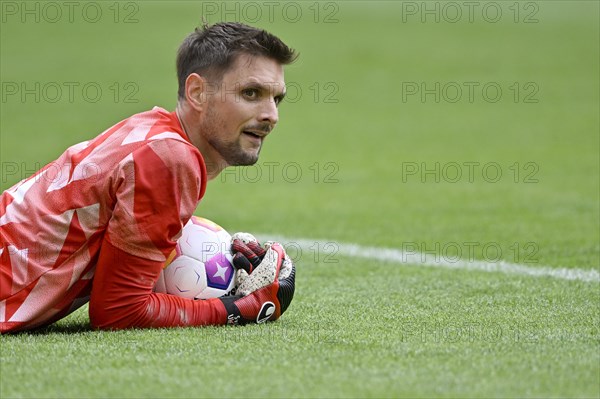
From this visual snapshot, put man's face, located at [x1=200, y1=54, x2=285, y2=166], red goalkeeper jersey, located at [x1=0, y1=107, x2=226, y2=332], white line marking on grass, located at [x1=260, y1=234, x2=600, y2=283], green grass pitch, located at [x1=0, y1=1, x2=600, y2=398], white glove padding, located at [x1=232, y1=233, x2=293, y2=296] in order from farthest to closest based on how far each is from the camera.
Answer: white line marking on grass, located at [x1=260, y1=234, x2=600, y2=283], white glove padding, located at [x1=232, y1=233, x2=293, y2=296], man's face, located at [x1=200, y1=54, x2=285, y2=166], red goalkeeper jersey, located at [x1=0, y1=107, x2=226, y2=332], green grass pitch, located at [x1=0, y1=1, x2=600, y2=398]

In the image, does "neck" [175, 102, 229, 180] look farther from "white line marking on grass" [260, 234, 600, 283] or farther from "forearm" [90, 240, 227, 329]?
"white line marking on grass" [260, 234, 600, 283]

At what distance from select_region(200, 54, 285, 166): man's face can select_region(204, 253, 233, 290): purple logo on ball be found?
1.55 ft

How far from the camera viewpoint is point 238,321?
4379 millimetres

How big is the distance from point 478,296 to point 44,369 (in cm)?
265

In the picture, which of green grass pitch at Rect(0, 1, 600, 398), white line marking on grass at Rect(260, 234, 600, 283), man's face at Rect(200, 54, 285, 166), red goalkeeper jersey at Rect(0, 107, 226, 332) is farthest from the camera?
white line marking on grass at Rect(260, 234, 600, 283)

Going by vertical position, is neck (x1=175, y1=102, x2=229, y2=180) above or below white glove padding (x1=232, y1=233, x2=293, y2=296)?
above

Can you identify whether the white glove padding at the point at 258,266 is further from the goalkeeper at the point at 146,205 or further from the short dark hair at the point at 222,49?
the short dark hair at the point at 222,49

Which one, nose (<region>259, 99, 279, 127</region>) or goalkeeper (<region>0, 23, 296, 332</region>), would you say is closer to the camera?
goalkeeper (<region>0, 23, 296, 332</region>)

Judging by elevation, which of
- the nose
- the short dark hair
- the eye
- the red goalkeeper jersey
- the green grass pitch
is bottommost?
the green grass pitch

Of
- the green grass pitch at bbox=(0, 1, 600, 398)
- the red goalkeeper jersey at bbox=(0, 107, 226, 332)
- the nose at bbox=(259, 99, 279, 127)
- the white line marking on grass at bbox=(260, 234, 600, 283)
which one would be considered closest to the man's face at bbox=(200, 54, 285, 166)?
the nose at bbox=(259, 99, 279, 127)

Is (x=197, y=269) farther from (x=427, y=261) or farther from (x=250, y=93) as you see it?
(x=427, y=261)

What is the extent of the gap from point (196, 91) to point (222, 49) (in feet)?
0.72


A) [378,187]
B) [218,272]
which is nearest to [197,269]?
[218,272]

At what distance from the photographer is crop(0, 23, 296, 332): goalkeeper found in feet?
13.3
